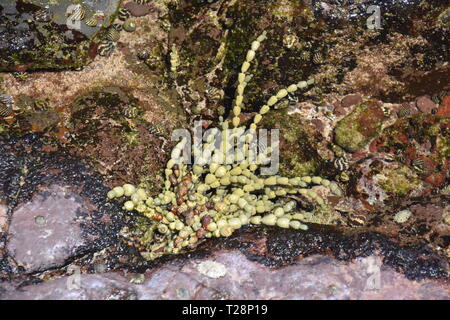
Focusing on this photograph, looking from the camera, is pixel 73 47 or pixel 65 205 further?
pixel 73 47

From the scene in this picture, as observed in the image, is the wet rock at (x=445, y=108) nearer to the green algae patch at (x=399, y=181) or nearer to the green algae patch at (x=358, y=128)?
the green algae patch at (x=358, y=128)

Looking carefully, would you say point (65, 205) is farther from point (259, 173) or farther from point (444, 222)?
point (444, 222)

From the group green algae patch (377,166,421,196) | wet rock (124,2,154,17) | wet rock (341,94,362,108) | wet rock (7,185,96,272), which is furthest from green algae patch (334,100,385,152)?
wet rock (7,185,96,272)

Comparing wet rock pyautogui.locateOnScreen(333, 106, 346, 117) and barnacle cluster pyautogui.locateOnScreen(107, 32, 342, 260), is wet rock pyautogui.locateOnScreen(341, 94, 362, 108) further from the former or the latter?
barnacle cluster pyautogui.locateOnScreen(107, 32, 342, 260)

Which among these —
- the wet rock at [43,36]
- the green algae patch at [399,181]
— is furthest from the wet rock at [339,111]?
the wet rock at [43,36]
